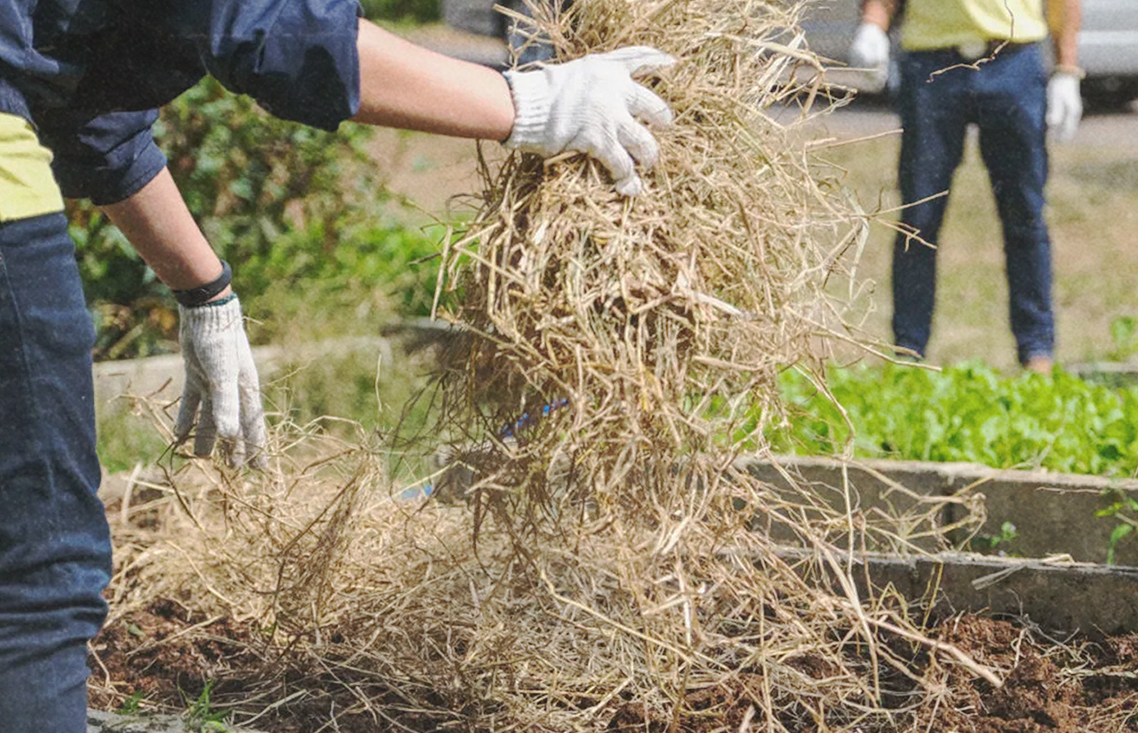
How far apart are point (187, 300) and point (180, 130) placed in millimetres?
2787

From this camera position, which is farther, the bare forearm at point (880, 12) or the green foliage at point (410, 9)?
the green foliage at point (410, 9)

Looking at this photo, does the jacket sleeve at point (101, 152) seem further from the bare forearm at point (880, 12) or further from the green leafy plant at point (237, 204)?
the bare forearm at point (880, 12)

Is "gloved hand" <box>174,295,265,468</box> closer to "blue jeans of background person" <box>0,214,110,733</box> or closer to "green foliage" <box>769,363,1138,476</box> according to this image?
"blue jeans of background person" <box>0,214,110,733</box>

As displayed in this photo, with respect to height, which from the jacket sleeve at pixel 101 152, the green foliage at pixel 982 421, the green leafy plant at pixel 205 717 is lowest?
the green leafy plant at pixel 205 717

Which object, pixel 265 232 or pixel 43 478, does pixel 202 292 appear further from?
pixel 265 232

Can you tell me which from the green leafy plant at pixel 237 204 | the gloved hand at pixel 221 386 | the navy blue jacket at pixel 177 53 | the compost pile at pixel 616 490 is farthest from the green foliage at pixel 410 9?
the navy blue jacket at pixel 177 53

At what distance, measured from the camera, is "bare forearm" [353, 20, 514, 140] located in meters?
1.87

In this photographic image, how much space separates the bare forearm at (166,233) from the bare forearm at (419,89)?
63cm

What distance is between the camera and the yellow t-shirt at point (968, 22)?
4703mm

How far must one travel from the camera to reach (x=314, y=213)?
5.78 meters

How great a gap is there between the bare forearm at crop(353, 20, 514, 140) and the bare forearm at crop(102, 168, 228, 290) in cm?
63

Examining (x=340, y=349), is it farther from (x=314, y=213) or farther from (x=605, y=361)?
(x=605, y=361)

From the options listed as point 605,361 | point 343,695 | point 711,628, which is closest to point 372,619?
point 343,695

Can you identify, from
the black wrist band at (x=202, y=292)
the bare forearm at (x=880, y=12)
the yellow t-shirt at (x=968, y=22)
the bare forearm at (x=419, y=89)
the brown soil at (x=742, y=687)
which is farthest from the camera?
the bare forearm at (x=880, y=12)
